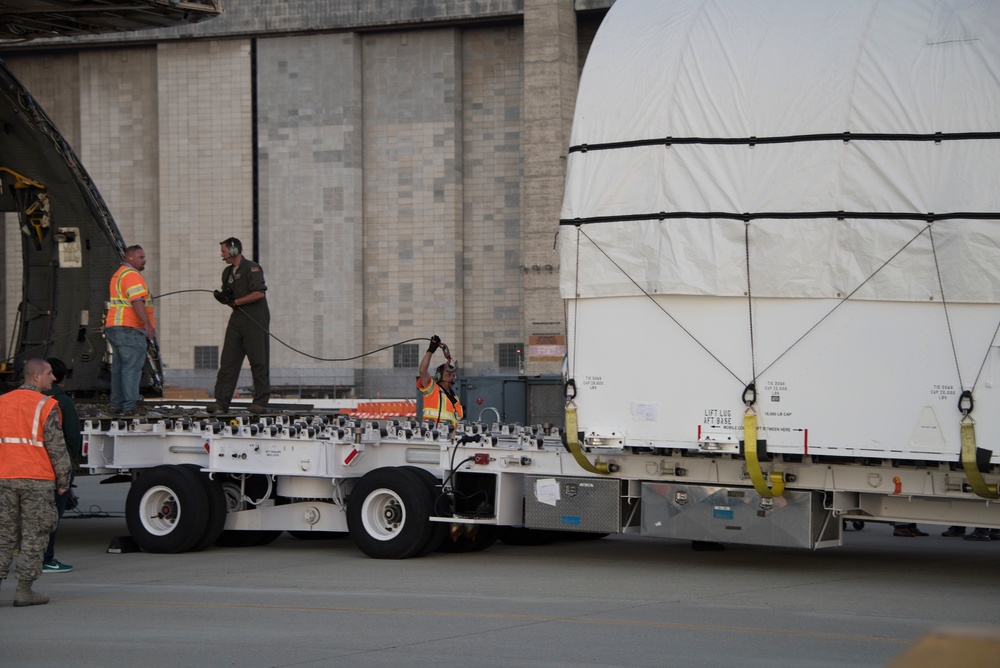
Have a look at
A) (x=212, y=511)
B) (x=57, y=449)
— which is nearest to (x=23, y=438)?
(x=57, y=449)

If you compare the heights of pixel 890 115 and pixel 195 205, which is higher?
pixel 195 205

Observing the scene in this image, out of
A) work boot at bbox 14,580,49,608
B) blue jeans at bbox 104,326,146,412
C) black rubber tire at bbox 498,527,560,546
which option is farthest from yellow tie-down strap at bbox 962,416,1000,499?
blue jeans at bbox 104,326,146,412

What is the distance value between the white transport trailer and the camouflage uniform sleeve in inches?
124

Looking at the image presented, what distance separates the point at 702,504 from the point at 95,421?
620 cm

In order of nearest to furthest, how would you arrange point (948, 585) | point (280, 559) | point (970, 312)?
point (970, 312) < point (948, 585) < point (280, 559)

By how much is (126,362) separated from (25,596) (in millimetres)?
4719

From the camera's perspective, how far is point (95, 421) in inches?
527

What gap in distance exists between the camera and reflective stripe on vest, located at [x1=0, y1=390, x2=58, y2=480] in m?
9.84

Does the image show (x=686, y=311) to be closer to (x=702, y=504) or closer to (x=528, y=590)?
(x=702, y=504)

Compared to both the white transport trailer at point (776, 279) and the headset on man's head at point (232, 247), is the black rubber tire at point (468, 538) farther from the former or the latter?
the headset on man's head at point (232, 247)

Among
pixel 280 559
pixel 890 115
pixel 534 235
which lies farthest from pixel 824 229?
pixel 534 235

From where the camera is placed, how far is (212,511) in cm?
1303

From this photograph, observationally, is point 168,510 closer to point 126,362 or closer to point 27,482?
point 126,362

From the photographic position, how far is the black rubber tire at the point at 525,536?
13.9 m
